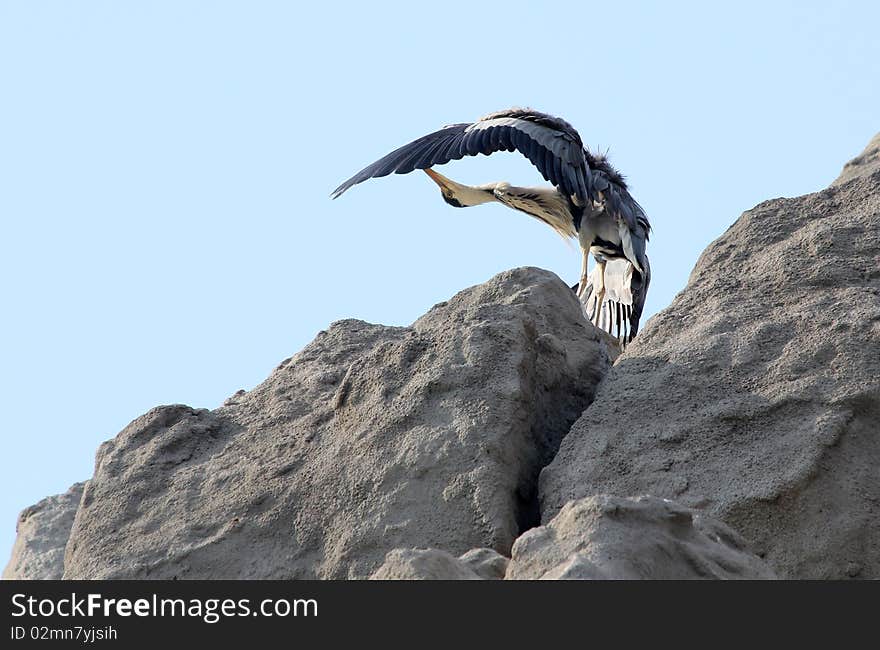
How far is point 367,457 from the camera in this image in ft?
19.8

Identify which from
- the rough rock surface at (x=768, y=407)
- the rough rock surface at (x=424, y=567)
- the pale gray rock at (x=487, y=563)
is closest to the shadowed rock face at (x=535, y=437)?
the rough rock surface at (x=768, y=407)

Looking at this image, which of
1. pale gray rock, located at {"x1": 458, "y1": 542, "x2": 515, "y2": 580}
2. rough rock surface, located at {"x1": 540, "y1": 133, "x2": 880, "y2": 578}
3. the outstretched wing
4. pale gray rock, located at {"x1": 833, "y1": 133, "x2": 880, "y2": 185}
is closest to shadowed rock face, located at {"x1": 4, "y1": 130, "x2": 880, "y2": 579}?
rough rock surface, located at {"x1": 540, "y1": 133, "x2": 880, "y2": 578}

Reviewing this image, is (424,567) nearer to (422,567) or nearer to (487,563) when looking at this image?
(422,567)

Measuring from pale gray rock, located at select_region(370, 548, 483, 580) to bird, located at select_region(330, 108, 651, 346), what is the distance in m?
5.20

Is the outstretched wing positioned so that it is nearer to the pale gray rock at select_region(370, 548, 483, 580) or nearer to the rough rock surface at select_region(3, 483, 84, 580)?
the rough rock surface at select_region(3, 483, 84, 580)

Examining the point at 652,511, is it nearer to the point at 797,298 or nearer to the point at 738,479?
the point at 738,479

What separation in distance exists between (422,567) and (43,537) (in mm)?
3022

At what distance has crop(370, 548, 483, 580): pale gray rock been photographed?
4.51 metres

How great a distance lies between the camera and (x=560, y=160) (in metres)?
9.96

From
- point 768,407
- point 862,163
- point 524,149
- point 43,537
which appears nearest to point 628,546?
point 768,407

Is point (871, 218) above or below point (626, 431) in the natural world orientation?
above

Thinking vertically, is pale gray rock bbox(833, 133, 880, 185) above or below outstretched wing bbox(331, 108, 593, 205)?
below

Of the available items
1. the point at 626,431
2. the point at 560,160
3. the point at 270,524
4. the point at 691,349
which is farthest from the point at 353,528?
the point at 560,160
